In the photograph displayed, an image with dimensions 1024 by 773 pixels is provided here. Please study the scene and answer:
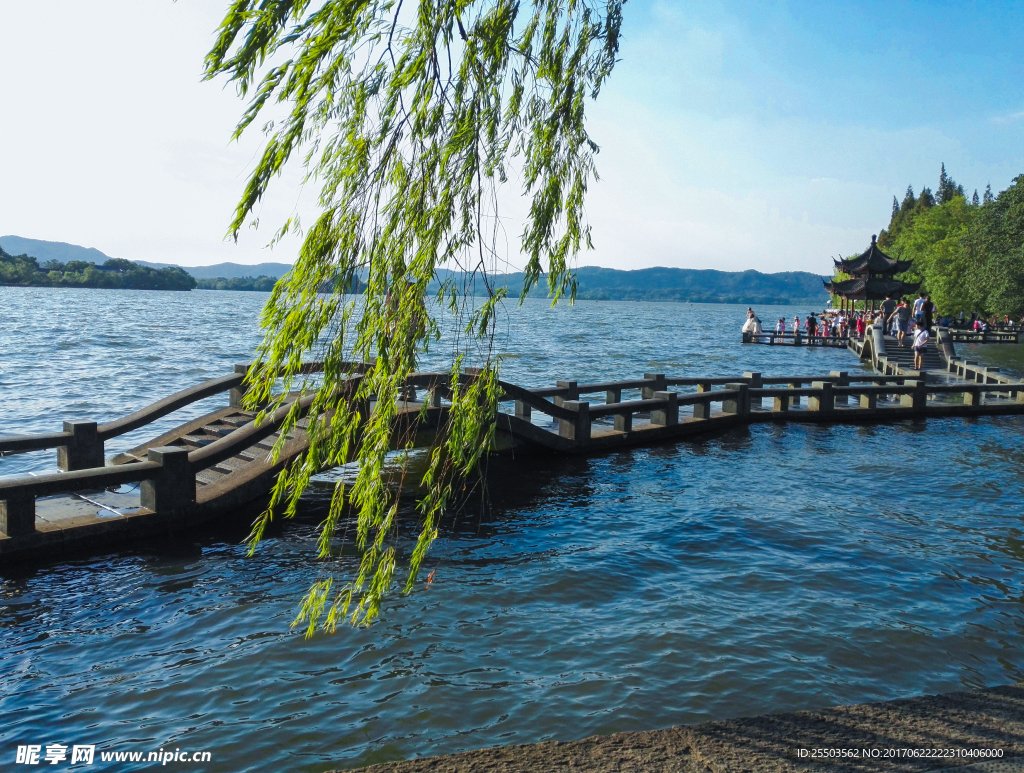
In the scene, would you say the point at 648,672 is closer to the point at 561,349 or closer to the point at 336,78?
the point at 336,78

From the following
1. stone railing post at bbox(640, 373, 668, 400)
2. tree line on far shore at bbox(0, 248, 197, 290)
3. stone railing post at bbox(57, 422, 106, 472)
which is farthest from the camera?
tree line on far shore at bbox(0, 248, 197, 290)

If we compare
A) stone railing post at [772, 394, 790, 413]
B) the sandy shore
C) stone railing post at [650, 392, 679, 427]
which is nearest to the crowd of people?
stone railing post at [772, 394, 790, 413]

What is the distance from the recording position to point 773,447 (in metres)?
16.0

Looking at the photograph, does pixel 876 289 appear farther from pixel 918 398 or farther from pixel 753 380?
pixel 753 380

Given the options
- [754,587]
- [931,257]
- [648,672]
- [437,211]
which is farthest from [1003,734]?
[931,257]

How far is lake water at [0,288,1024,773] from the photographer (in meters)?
5.68

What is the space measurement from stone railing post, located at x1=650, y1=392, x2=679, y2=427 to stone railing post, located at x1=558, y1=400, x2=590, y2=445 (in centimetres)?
217

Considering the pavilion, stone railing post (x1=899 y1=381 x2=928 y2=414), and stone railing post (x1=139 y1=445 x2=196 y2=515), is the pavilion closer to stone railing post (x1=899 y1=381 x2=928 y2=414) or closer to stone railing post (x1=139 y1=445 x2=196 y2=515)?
stone railing post (x1=899 y1=381 x2=928 y2=414)

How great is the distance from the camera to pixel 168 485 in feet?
29.6

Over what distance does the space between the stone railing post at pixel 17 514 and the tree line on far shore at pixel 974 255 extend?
66.4 metres

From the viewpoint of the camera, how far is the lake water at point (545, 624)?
18.6ft

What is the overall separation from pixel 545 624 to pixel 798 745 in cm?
286

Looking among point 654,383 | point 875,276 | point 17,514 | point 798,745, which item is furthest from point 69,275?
point 798,745

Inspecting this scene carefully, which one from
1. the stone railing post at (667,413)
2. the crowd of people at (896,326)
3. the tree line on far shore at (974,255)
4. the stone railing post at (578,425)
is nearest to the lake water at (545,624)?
the stone railing post at (578,425)
